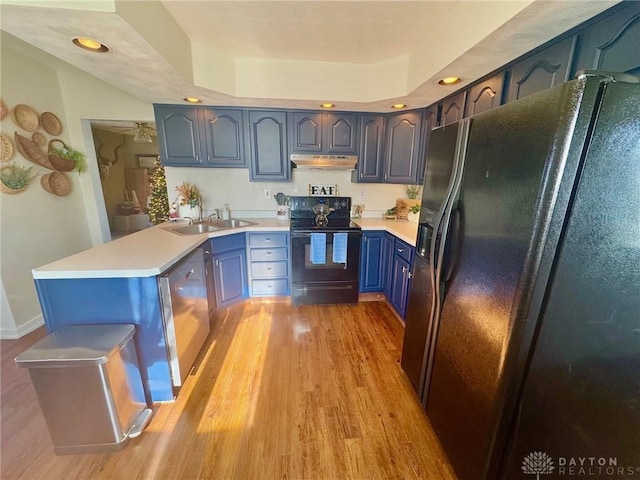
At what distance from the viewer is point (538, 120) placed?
83 centimetres

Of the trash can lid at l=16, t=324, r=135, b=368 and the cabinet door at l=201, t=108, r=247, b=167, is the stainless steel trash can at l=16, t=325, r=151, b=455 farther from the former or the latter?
the cabinet door at l=201, t=108, r=247, b=167

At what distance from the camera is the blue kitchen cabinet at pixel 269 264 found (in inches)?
111

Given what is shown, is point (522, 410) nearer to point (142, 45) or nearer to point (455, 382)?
point (455, 382)

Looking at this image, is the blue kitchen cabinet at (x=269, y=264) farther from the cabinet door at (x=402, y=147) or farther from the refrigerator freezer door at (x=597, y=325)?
the refrigerator freezer door at (x=597, y=325)

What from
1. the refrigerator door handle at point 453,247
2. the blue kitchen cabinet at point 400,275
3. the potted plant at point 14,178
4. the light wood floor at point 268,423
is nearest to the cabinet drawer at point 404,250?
the blue kitchen cabinet at point 400,275

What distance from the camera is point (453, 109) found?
2.26 meters

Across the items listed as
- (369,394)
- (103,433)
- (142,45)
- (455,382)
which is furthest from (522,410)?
(142,45)

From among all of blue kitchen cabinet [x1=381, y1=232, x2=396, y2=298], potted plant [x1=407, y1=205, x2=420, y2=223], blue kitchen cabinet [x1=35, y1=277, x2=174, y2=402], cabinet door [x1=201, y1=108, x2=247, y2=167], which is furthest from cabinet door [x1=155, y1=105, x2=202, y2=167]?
potted plant [x1=407, y1=205, x2=420, y2=223]

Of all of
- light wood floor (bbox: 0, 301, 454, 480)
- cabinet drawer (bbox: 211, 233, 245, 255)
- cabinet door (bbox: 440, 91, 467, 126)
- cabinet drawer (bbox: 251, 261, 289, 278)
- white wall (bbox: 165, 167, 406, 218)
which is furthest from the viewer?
white wall (bbox: 165, 167, 406, 218)

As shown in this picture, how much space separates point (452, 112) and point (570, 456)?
7.68 feet

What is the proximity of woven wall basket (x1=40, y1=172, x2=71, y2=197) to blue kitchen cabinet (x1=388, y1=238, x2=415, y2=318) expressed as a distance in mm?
3555

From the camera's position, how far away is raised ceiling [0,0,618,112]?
1.28 meters

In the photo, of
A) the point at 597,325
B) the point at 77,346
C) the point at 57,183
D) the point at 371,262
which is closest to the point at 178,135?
the point at 57,183

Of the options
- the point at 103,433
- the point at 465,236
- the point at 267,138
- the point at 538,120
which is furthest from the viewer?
the point at 267,138
